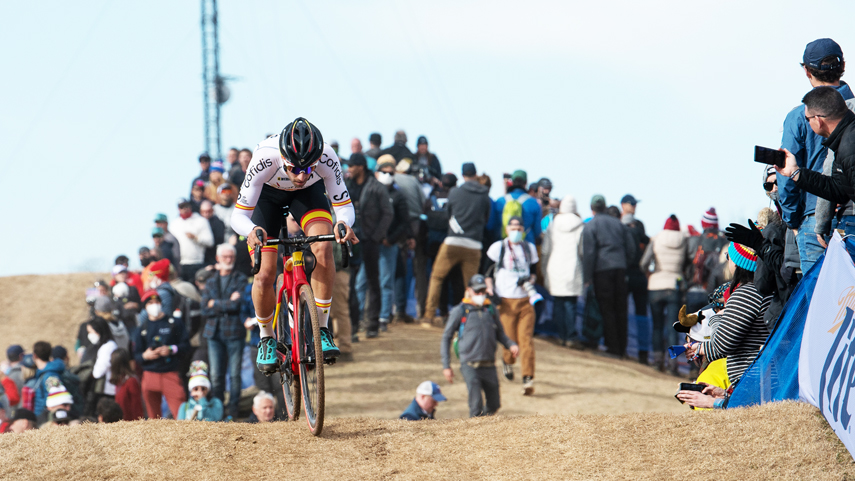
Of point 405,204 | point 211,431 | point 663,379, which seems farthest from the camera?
point 663,379

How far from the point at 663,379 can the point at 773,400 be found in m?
8.85

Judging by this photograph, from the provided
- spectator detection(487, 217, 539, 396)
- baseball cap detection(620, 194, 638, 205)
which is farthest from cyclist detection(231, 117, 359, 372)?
baseball cap detection(620, 194, 638, 205)

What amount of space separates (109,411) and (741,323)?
25.8ft

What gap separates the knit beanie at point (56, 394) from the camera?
36.6 feet

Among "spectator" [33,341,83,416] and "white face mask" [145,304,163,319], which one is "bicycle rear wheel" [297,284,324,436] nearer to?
"white face mask" [145,304,163,319]

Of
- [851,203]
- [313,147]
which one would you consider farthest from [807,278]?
[313,147]

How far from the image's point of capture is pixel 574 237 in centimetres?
1495

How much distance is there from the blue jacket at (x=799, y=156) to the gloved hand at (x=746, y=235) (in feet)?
0.78

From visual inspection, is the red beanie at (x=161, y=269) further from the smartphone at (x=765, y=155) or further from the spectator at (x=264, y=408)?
the smartphone at (x=765, y=155)

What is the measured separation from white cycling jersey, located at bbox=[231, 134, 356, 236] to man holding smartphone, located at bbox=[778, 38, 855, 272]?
3395mm

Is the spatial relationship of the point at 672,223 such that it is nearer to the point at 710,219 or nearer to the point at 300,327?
the point at 710,219

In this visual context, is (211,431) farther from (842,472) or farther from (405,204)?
(405,204)

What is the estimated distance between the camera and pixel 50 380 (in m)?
11.4

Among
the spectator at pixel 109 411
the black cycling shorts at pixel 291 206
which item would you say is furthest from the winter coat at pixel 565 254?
the black cycling shorts at pixel 291 206
